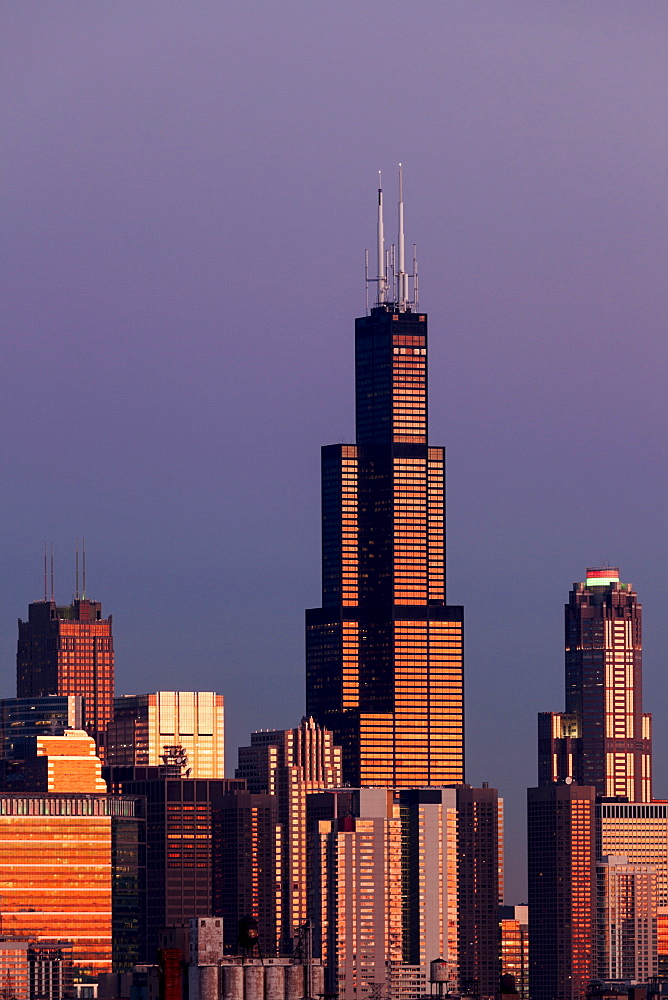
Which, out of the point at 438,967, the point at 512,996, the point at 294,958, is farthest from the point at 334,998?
the point at 438,967

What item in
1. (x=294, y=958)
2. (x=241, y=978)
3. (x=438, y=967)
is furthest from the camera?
(x=438, y=967)

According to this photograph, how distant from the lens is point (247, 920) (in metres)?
93.7

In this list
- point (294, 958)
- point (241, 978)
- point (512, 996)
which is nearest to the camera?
point (241, 978)

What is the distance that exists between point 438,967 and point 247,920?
286ft

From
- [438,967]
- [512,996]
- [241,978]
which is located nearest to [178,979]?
[241,978]

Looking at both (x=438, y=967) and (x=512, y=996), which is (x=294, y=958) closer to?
(x=512, y=996)

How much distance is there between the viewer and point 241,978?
88500mm

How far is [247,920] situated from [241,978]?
527 centimetres

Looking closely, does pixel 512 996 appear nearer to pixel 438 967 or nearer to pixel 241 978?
pixel 438 967

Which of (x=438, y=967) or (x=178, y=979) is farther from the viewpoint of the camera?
(x=438, y=967)

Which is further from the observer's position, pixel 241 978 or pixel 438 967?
pixel 438 967

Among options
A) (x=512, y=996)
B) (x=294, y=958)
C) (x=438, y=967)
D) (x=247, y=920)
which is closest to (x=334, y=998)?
(x=294, y=958)

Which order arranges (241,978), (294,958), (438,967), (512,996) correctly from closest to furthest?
(241,978), (294,958), (512,996), (438,967)

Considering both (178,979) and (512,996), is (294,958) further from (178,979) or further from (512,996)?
(512,996)
